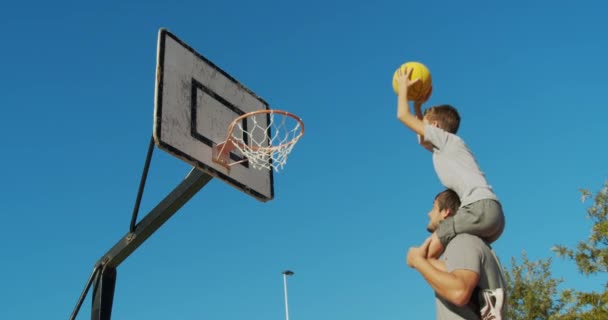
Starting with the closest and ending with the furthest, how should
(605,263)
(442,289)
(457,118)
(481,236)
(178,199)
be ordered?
(442,289) → (481,236) → (457,118) → (178,199) → (605,263)

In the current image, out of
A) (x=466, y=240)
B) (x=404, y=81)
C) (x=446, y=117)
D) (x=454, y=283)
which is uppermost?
(x=404, y=81)

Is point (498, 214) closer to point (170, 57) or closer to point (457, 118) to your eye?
point (457, 118)

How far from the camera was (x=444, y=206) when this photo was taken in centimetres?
382

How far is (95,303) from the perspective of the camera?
834 centimetres

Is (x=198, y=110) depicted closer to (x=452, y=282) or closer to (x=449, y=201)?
(x=449, y=201)

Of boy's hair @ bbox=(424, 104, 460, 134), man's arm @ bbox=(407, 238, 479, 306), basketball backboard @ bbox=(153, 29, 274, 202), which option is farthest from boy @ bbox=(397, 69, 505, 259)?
basketball backboard @ bbox=(153, 29, 274, 202)

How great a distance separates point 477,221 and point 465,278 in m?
0.34

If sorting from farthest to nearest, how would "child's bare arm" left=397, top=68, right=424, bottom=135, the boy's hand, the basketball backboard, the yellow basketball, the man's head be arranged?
the basketball backboard < the yellow basketball < the boy's hand < "child's bare arm" left=397, top=68, right=424, bottom=135 < the man's head

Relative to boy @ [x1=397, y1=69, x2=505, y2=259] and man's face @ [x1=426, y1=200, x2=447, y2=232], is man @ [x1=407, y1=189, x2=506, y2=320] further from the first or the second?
man's face @ [x1=426, y1=200, x2=447, y2=232]

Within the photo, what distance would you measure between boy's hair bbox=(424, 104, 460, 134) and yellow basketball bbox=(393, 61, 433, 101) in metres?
0.37

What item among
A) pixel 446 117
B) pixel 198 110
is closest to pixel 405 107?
pixel 446 117

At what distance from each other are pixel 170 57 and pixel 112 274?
9.56ft

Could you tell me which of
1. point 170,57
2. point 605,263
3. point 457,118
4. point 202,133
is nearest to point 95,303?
point 202,133

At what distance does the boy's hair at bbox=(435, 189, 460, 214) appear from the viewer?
3801 millimetres
